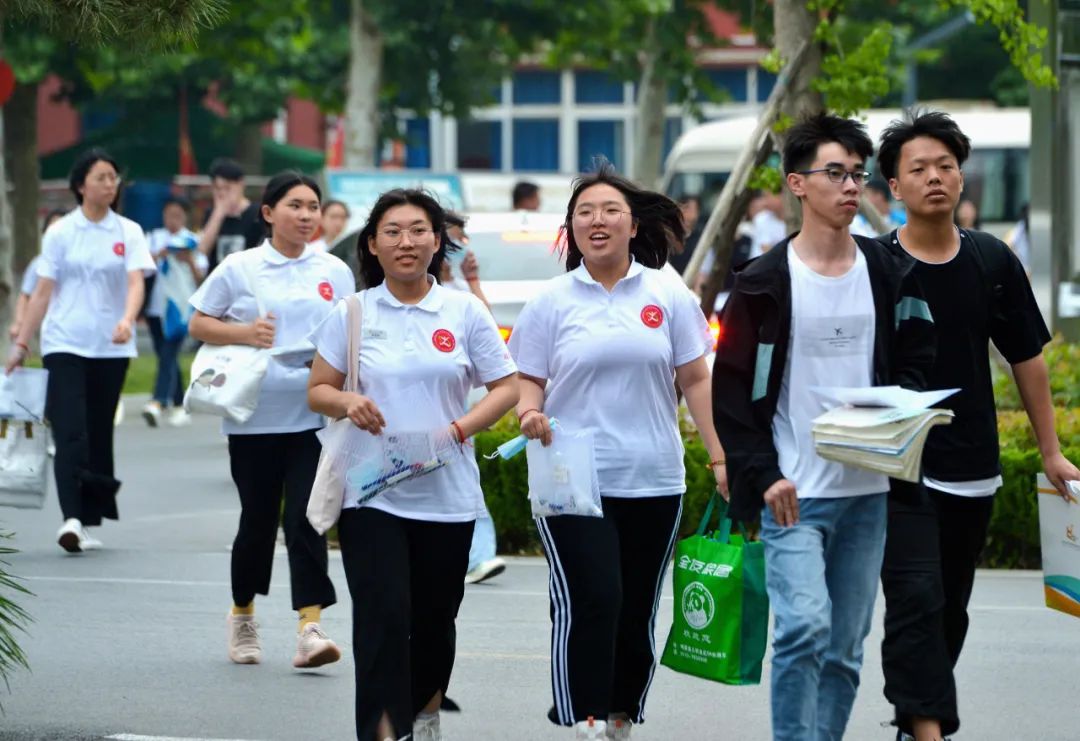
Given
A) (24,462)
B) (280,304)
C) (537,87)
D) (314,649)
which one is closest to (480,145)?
(537,87)

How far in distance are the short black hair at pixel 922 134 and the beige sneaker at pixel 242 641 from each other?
315 cm

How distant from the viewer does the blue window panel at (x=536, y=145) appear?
163 ft

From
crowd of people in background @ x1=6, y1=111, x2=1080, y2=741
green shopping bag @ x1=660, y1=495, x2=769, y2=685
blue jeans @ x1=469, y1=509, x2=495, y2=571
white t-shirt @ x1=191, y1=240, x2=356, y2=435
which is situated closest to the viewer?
crowd of people in background @ x1=6, y1=111, x2=1080, y2=741

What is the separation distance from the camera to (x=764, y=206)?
2184cm

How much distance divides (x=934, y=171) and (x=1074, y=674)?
2706 millimetres

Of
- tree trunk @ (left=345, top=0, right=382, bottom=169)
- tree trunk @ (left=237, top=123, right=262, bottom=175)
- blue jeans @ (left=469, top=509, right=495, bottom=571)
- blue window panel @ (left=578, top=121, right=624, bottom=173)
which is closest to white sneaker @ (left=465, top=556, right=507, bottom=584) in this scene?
blue jeans @ (left=469, top=509, right=495, bottom=571)

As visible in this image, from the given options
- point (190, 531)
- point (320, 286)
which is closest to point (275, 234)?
point (320, 286)

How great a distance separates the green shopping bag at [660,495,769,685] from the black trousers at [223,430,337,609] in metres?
2.04

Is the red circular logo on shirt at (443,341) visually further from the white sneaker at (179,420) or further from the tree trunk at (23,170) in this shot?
the tree trunk at (23,170)

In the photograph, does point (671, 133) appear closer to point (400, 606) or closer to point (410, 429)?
point (410, 429)

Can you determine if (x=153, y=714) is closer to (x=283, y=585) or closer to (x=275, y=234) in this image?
(x=275, y=234)

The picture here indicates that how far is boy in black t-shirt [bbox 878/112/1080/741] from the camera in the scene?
5578mm

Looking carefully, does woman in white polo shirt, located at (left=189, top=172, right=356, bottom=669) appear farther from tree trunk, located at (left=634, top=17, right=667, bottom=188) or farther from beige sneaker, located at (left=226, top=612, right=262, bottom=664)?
tree trunk, located at (left=634, top=17, right=667, bottom=188)

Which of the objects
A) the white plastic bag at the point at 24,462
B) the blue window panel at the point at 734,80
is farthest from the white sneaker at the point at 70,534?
the blue window panel at the point at 734,80
